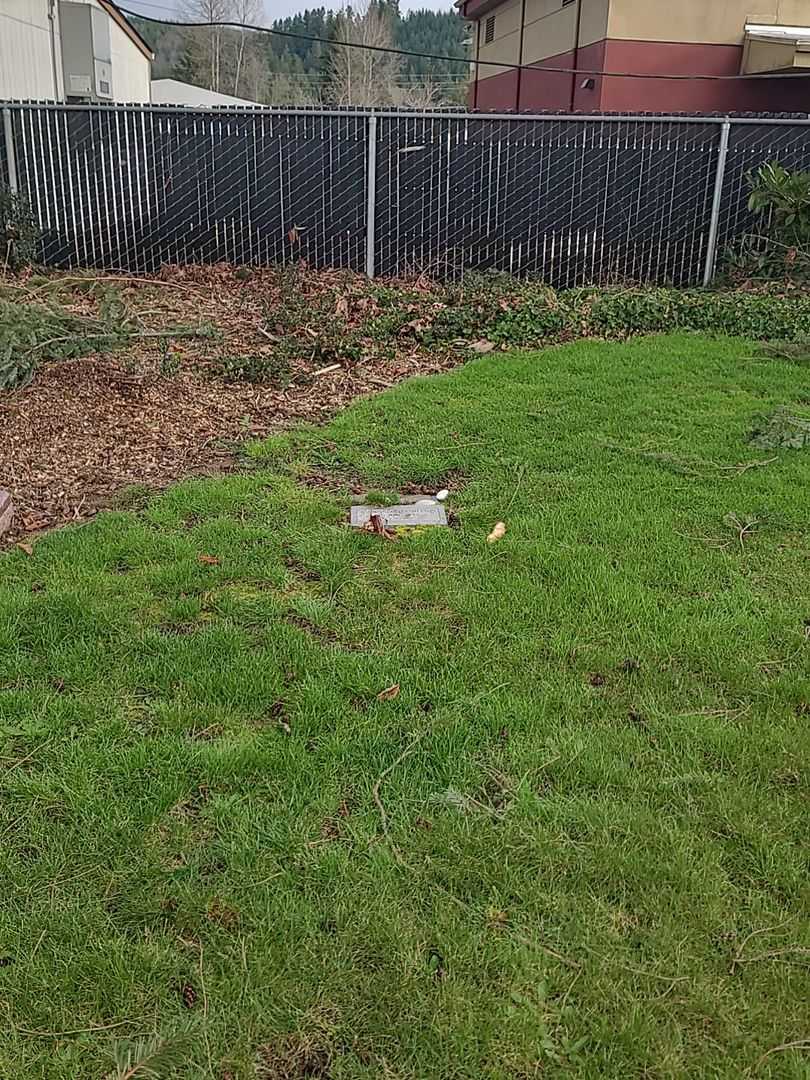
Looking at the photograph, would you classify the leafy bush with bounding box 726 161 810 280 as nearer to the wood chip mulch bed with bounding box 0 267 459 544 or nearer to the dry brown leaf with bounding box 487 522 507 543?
the wood chip mulch bed with bounding box 0 267 459 544

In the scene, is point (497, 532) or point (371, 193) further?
point (371, 193)

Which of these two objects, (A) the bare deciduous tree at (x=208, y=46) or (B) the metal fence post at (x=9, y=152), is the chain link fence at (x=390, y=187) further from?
(A) the bare deciduous tree at (x=208, y=46)

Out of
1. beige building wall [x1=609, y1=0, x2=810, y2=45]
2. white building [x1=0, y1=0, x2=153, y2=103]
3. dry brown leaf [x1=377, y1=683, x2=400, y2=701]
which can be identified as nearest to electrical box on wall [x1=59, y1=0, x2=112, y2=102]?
white building [x1=0, y1=0, x2=153, y2=103]

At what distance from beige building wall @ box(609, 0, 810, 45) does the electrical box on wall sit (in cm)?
819

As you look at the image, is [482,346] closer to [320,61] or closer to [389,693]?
[389,693]

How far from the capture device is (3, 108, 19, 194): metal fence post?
945 centimetres

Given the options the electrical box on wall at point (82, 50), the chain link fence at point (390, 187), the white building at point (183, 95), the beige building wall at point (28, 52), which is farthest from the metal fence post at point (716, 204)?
the white building at point (183, 95)

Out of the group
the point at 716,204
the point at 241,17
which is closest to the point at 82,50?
the point at 716,204

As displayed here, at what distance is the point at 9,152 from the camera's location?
9.55 meters

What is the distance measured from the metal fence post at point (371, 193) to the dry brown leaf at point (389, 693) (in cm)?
747

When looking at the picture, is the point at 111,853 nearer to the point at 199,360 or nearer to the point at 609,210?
the point at 199,360

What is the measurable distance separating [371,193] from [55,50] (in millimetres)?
8515

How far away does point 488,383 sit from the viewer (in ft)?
21.8

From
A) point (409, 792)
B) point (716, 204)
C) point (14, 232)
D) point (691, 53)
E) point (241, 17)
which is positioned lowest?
point (409, 792)
